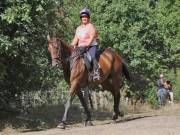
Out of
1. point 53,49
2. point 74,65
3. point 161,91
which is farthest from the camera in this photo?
point 161,91

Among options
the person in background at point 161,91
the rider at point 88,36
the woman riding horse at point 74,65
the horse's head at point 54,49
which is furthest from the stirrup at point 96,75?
the person in background at point 161,91

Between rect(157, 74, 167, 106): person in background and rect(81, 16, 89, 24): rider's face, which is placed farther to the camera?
rect(157, 74, 167, 106): person in background

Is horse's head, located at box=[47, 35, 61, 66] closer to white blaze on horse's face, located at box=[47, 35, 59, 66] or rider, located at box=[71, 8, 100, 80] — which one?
white blaze on horse's face, located at box=[47, 35, 59, 66]

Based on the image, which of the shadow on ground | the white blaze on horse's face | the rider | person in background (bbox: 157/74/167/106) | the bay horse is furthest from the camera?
person in background (bbox: 157/74/167/106)

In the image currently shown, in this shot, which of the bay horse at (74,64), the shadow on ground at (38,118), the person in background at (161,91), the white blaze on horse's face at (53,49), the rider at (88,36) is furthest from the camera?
the person in background at (161,91)

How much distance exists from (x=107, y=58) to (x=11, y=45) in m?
2.89

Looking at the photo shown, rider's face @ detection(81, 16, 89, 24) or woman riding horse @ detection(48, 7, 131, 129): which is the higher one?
rider's face @ detection(81, 16, 89, 24)

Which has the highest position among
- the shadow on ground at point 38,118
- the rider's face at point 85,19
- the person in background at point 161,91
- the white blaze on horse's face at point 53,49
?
the rider's face at point 85,19

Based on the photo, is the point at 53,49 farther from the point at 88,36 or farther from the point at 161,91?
the point at 161,91

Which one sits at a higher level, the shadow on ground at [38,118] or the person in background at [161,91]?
the person in background at [161,91]

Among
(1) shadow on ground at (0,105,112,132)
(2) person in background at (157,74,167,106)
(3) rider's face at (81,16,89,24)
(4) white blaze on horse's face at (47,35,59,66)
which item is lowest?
(1) shadow on ground at (0,105,112,132)

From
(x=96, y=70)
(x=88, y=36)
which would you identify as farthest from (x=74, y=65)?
(x=88, y=36)

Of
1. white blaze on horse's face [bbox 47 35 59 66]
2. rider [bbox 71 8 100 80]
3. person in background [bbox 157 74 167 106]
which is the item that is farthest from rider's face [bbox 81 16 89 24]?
person in background [bbox 157 74 167 106]

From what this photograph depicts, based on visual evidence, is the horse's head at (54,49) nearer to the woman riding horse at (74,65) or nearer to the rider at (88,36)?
the woman riding horse at (74,65)
